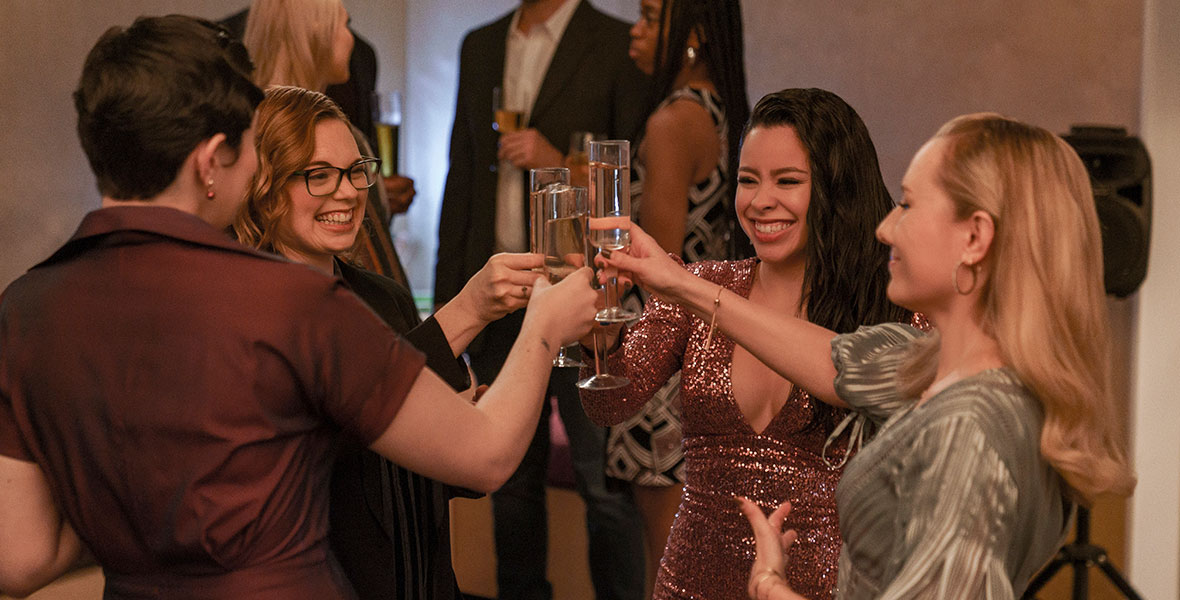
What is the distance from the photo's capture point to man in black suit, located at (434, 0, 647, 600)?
10.6ft

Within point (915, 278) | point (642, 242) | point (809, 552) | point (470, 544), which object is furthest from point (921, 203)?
point (470, 544)

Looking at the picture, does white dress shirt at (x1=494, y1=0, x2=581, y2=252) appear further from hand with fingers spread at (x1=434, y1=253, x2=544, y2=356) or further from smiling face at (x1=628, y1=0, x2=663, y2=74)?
hand with fingers spread at (x1=434, y1=253, x2=544, y2=356)

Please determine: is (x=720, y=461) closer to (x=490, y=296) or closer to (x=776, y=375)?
(x=776, y=375)

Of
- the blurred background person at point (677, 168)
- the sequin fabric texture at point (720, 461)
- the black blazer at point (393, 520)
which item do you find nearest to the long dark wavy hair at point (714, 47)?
the blurred background person at point (677, 168)

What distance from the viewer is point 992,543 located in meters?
1.16

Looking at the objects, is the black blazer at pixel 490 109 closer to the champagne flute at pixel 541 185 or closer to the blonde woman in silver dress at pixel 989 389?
the champagne flute at pixel 541 185

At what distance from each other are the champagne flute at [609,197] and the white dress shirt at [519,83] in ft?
5.65

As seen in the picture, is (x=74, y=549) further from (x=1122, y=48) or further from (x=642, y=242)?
(x=1122, y=48)

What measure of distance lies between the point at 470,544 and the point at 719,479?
2202 mm

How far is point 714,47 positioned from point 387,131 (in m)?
0.99

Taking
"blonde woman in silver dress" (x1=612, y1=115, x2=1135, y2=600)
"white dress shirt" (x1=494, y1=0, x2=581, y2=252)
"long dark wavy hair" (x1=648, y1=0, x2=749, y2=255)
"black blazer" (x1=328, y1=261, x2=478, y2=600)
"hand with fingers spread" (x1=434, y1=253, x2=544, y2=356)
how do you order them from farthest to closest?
1. "white dress shirt" (x1=494, y1=0, x2=581, y2=252)
2. "long dark wavy hair" (x1=648, y1=0, x2=749, y2=255)
3. "hand with fingers spread" (x1=434, y1=253, x2=544, y2=356)
4. "black blazer" (x1=328, y1=261, x2=478, y2=600)
5. "blonde woman in silver dress" (x1=612, y1=115, x2=1135, y2=600)

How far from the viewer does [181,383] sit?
3.84 feet

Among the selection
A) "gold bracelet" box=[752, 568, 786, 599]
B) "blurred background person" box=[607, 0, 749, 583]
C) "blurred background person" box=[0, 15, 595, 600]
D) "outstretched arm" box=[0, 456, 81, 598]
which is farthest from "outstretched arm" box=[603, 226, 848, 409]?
"blurred background person" box=[607, 0, 749, 583]

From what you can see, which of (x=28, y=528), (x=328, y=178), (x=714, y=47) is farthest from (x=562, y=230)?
(x=714, y=47)
